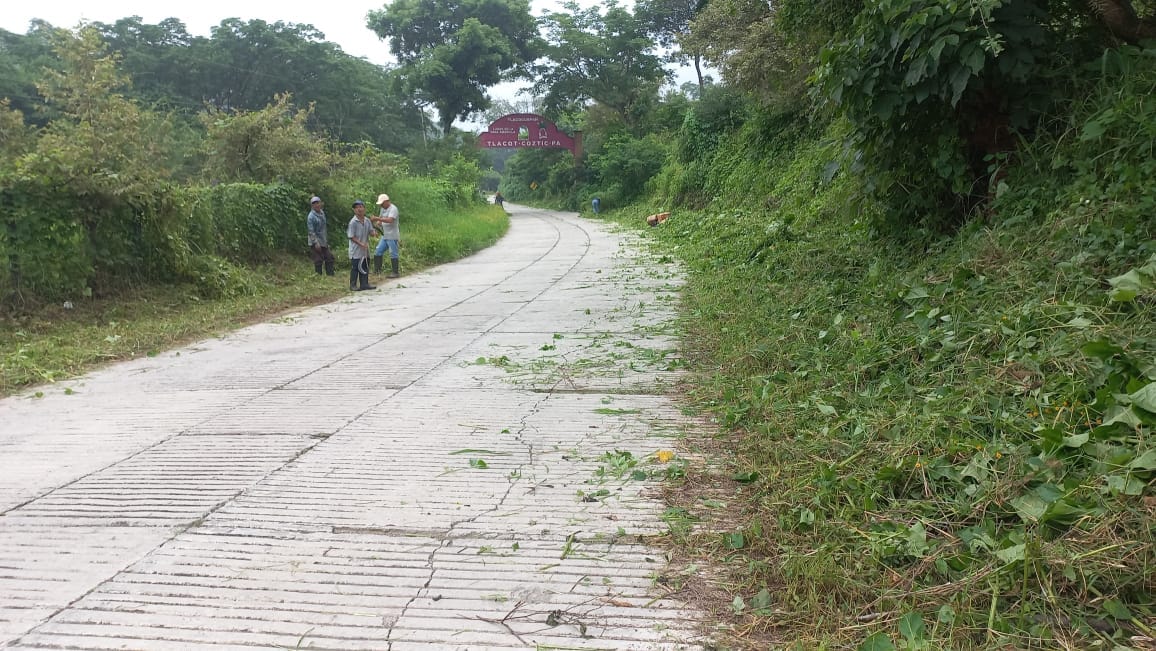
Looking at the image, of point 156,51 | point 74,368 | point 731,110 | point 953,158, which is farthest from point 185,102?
point 953,158

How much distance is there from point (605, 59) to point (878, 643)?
1672 inches

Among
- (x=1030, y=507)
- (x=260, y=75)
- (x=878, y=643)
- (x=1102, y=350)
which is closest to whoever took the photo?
(x=878, y=643)

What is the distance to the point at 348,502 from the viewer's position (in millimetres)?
3730

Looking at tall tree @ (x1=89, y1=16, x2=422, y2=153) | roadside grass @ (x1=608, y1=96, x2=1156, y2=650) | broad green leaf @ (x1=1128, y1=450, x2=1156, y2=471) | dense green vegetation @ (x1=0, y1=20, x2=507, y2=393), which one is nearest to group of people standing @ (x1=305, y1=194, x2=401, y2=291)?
dense green vegetation @ (x1=0, y1=20, x2=507, y2=393)

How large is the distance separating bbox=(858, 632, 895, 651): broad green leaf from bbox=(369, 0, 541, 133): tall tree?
4262cm

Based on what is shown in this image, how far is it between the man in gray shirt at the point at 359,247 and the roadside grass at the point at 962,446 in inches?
322

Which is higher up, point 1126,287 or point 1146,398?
point 1126,287

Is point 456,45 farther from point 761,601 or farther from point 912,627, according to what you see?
point 912,627

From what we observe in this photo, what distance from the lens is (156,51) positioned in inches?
1533

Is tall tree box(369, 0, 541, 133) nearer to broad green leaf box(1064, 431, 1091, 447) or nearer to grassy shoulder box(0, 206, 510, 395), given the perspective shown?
grassy shoulder box(0, 206, 510, 395)

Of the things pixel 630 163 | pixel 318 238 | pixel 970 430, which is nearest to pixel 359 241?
pixel 318 238

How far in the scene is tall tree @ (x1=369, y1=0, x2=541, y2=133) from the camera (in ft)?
137

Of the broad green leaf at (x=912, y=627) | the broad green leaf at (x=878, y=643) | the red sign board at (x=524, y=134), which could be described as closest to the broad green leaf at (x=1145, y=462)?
the broad green leaf at (x=912, y=627)

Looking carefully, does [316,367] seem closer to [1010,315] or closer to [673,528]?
[673,528]
